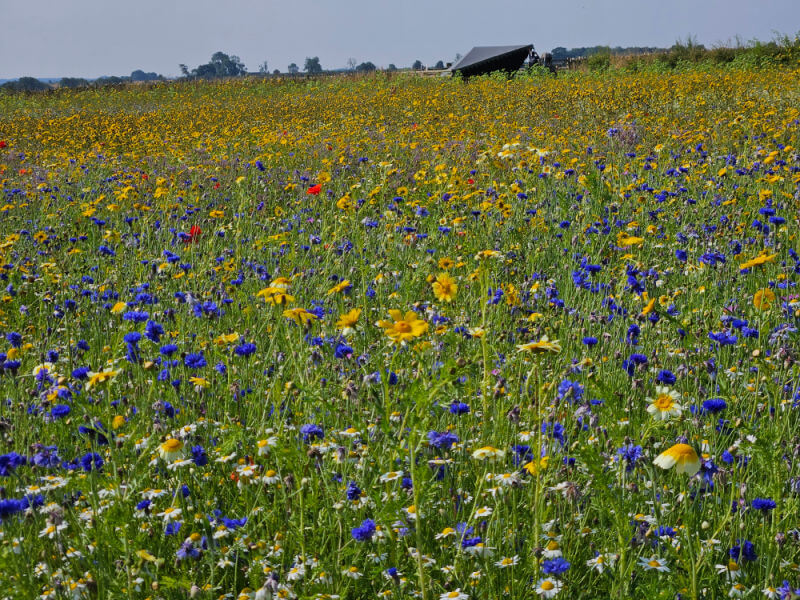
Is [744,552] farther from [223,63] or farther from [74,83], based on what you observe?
[223,63]

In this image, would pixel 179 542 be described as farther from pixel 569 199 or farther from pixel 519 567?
pixel 569 199

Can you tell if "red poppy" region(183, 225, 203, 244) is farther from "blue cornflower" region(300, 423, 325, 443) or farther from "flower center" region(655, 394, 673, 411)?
"flower center" region(655, 394, 673, 411)

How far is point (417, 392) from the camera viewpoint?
5.21 feet

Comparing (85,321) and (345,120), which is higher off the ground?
(345,120)

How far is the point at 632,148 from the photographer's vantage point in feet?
25.4

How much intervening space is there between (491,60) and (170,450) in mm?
22063

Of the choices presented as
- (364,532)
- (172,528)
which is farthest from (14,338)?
(364,532)

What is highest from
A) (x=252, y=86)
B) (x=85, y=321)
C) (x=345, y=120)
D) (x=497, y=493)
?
(x=252, y=86)

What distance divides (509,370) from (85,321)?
7.76 feet

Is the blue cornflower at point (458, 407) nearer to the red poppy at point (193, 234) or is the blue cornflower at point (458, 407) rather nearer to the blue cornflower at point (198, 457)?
the blue cornflower at point (198, 457)

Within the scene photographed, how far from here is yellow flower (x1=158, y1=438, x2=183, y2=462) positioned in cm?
184

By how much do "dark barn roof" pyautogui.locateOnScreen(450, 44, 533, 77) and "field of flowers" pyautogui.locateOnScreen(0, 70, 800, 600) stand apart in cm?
1513

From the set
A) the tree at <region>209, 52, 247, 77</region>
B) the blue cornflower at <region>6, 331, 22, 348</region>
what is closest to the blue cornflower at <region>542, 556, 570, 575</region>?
the blue cornflower at <region>6, 331, 22, 348</region>

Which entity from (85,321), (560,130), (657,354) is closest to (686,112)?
(560,130)
